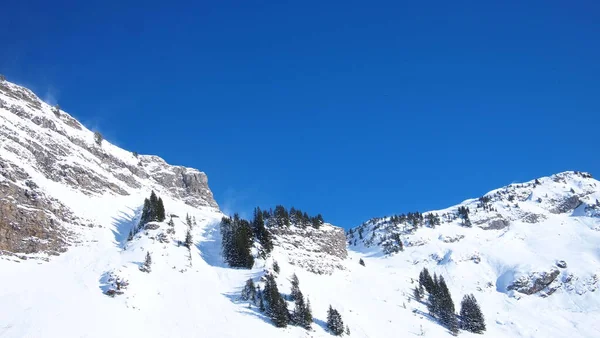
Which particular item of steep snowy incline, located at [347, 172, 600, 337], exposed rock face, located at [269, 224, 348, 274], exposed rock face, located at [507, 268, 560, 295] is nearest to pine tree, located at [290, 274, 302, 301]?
exposed rock face, located at [269, 224, 348, 274]

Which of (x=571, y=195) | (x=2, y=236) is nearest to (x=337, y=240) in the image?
(x=2, y=236)

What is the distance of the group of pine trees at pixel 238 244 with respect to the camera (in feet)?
293

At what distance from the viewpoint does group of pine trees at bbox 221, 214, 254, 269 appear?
8931 cm

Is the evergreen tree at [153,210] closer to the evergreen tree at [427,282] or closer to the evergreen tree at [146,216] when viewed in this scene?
the evergreen tree at [146,216]

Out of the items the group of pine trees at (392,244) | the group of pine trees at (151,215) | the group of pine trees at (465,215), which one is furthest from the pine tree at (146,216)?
the group of pine trees at (465,215)

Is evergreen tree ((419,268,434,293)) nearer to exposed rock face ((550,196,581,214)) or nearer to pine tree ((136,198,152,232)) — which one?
pine tree ((136,198,152,232))

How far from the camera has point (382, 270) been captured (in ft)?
440

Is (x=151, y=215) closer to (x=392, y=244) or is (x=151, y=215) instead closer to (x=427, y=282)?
(x=427, y=282)

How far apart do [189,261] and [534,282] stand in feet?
303

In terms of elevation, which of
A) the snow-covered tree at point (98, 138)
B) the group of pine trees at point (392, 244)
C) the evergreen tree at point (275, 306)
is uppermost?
the snow-covered tree at point (98, 138)

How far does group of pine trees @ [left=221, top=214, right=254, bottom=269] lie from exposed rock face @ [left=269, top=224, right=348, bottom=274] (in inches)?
422

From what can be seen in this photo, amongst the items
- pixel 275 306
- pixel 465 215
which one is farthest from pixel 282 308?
pixel 465 215

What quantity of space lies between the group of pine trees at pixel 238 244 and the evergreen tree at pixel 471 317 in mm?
47763

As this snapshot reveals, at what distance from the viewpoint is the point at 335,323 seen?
73.2 m
